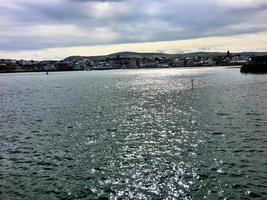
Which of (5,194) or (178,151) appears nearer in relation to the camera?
(5,194)

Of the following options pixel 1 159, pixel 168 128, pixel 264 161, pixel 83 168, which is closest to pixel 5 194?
pixel 83 168

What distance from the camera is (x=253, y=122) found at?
1807 inches

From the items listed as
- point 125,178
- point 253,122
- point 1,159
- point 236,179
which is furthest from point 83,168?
point 253,122

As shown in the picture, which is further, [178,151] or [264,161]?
[178,151]

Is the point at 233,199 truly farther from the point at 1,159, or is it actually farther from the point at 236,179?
the point at 1,159

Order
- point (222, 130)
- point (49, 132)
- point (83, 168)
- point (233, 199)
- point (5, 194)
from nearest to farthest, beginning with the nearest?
point (233, 199) → point (5, 194) → point (83, 168) → point (222, 130) → point (49, 132)

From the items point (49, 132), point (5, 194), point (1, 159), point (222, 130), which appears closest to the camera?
point (5, 194)

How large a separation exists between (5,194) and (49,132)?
21.3m

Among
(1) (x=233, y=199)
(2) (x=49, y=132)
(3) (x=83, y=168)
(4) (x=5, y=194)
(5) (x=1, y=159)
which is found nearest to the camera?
(1) (x=233, y=199)

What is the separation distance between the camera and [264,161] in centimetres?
2817

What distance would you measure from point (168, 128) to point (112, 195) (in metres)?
23.5

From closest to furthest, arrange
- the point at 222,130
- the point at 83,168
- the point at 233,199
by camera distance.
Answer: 1. the point at 233,199
2. the point at 83,168
3. the point at 222,130

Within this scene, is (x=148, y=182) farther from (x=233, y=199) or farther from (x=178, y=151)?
(x=178, y=151)

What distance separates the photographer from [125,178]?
2522cm
